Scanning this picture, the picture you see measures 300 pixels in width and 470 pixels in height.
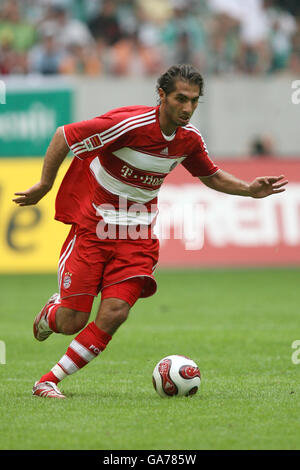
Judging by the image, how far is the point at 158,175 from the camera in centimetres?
660

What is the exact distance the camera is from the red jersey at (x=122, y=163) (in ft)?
20.9

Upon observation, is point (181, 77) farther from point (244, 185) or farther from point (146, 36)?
point (146, 36)

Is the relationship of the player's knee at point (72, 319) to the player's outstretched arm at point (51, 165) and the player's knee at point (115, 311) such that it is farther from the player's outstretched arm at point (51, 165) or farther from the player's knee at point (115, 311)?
the player's outstretched arm at point (51, 165)

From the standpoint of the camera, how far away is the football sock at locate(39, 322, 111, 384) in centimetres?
641

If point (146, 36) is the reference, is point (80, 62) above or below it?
below

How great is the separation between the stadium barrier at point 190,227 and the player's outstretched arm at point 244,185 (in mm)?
7694

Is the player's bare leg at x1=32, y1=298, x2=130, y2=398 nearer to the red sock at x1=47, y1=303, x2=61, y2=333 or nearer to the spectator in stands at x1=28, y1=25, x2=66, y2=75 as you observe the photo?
A: the red sock at x1=47, y1=303, x2=61, y2=333

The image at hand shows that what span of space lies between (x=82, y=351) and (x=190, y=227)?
880cm

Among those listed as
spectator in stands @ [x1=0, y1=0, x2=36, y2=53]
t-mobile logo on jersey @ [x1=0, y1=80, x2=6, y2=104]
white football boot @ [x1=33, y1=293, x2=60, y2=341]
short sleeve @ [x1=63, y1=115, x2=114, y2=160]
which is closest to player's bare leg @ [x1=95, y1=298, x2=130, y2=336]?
white football boot @ [x1=33, y1=293, x2=60, y2=341]

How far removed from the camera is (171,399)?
6309 mm

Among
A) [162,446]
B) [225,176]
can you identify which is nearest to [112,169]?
[225,176]

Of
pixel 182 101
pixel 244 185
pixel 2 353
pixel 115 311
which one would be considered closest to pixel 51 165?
pixel 182 101

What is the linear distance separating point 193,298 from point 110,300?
606 centimetres

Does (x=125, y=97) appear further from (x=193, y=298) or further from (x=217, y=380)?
(x=217, y=380)
